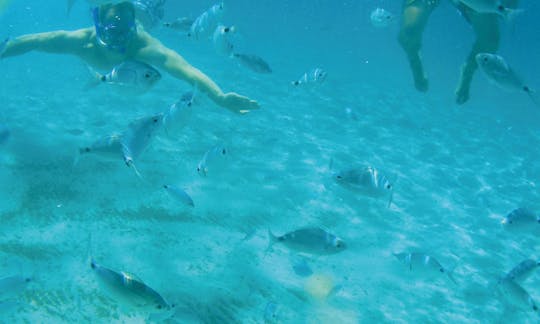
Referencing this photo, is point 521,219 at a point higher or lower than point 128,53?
lower

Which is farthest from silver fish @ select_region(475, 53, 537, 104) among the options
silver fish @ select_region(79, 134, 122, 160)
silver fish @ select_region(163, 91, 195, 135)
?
silver fish @ select_region(79, 134, 122, 160)

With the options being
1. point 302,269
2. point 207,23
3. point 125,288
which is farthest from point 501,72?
point 125,288

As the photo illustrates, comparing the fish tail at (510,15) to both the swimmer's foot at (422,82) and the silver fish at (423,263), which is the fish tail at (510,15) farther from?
the swimmer's foot at (422,82)

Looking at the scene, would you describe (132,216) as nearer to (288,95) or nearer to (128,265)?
(128,265)

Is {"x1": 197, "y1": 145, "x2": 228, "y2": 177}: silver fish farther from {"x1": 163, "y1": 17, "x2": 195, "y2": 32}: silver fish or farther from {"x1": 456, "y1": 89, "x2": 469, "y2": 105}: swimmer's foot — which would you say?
{"x1": 456, "y1": 89, "x2": 469, "y2": 105}: swimmer's foot

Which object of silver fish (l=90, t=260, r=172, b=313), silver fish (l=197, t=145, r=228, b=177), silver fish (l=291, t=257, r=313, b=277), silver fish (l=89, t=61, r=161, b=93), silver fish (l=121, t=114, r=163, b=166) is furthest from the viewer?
silver fish (l=291, t=257, r=313, b=277)

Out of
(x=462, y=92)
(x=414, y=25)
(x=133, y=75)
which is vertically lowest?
(x=462, y=92)

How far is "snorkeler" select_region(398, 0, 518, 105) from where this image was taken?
6.84 meters

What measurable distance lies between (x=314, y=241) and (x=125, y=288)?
1986mm

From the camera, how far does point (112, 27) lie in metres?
4.93

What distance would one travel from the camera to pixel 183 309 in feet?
12.1

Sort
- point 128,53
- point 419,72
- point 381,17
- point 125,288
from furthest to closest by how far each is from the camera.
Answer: point 381,17 → point 419,72 → point 128,53 → point 125,288

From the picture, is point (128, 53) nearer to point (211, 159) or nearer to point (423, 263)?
point (211, 159)

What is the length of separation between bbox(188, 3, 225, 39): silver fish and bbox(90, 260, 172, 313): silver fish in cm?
544
